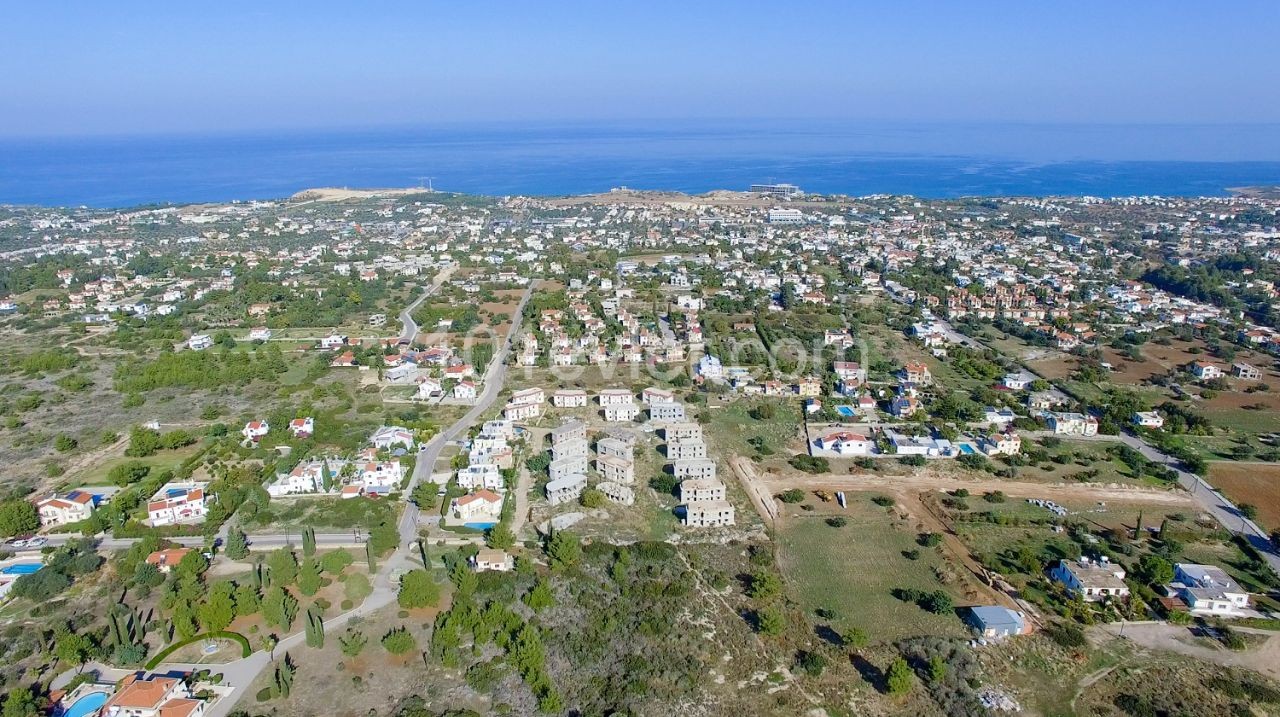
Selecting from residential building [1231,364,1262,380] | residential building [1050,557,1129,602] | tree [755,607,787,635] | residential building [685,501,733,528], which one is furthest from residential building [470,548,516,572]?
residential building [1231,364,1262,380]

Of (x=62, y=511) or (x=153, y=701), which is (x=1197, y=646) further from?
(x=62, y=511)

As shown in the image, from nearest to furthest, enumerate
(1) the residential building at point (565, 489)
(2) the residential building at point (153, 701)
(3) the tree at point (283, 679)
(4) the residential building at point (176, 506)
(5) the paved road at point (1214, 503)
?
(2) the residential building at point (153, 701) < (3) the tree at point (283, 679) < (5) the paved road at point (1214, 503) < (4) the residential building at point (176, 506) < (1) the residential building at point (565, 489)

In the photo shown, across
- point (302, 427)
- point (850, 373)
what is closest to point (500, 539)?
point (302, 427)

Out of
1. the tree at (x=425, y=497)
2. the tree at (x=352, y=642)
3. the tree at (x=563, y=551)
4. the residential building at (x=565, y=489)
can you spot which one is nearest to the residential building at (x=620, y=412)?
the residential building at (x=565, y=489)

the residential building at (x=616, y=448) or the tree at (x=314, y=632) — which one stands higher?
the residential building at (x=616, y=448)

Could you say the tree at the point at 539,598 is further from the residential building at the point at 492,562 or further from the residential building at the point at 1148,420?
the residential building at the point at 1148,420

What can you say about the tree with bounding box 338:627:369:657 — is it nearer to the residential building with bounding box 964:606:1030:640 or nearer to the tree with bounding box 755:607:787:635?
the tree with bounding box 755:607:787:635

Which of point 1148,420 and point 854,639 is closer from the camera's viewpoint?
point 854,639
